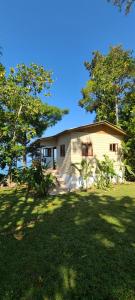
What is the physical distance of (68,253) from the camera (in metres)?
5.04

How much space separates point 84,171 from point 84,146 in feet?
6.09

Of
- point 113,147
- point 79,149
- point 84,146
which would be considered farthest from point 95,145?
point 113,147

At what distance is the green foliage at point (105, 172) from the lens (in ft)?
51.4

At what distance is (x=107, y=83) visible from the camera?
76.0ft

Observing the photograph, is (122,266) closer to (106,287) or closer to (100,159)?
(106,287)

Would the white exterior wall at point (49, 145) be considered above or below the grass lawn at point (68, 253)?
above

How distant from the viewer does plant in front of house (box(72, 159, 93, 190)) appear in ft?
50.3

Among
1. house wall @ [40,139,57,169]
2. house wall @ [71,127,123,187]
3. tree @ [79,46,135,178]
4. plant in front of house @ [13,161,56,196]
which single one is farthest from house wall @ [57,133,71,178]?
tree @ [79,46,135,178]

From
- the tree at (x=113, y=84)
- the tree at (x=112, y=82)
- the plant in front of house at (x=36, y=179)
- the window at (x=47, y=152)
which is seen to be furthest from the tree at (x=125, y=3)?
the tree at (x=112, y=82)

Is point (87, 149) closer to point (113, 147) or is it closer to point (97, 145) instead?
point (97, 145)

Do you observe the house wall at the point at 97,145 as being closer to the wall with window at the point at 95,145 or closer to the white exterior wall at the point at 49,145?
the wall with window at the point at 95,145

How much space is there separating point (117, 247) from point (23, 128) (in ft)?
29.7

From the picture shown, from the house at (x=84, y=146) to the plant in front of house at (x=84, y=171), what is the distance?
9.0 inches

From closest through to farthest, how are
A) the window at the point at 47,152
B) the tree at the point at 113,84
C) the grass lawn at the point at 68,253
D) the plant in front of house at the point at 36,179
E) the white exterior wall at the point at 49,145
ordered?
the grass lawn at the point at 68,253
the plant in front of house at the point at 36,179
the white exterior wall at the point at 49,145
the window at the point at 47,152
the tree at the point at 113,84
